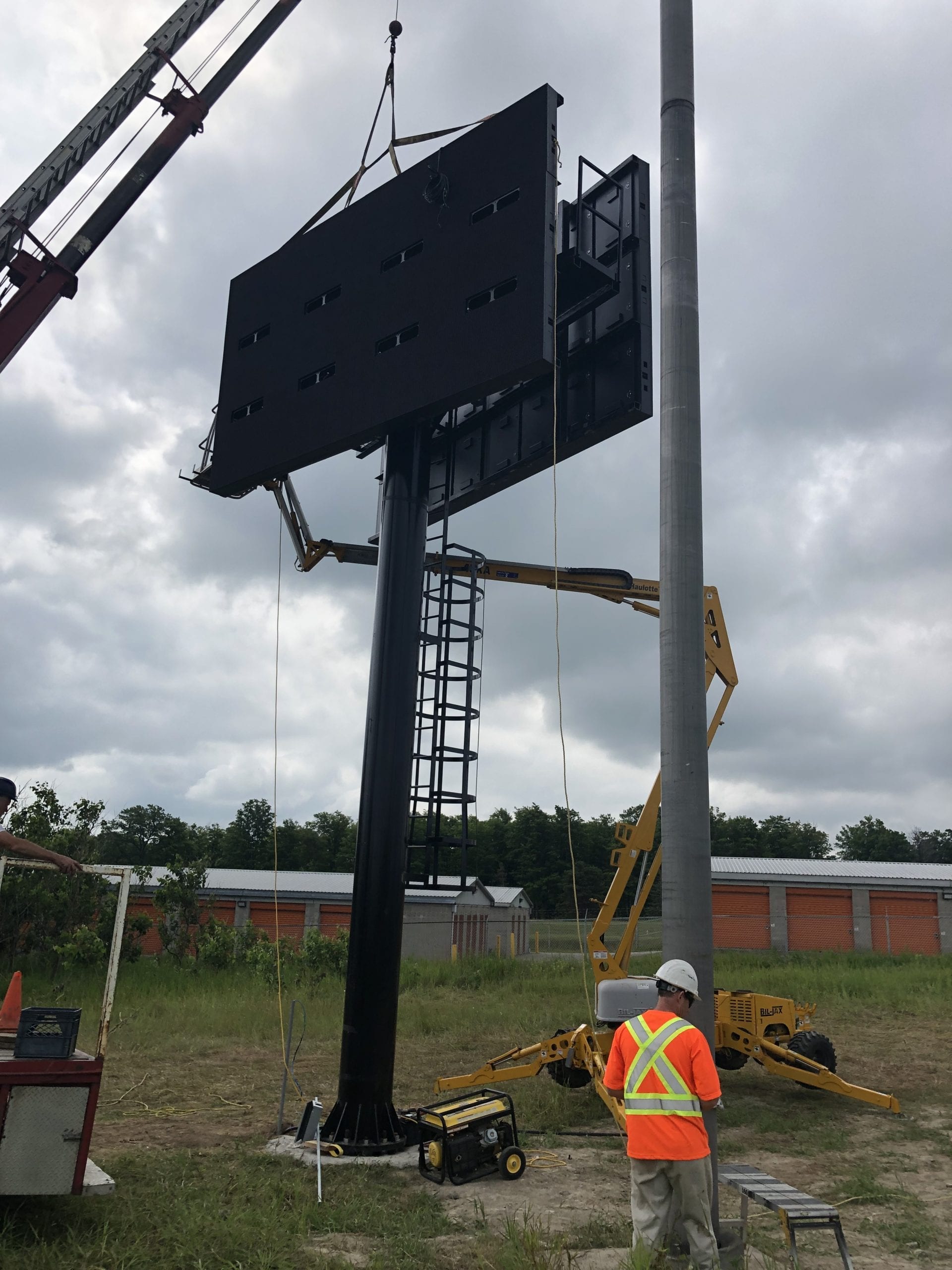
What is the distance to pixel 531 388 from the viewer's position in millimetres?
11984

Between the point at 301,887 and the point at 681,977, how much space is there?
36.6 m

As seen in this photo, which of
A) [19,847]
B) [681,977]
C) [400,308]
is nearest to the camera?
[681,977]

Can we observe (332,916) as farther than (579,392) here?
Yes

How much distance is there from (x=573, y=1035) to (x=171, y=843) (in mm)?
89202

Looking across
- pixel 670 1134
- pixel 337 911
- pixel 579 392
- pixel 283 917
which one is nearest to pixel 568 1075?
pixel 670 1134

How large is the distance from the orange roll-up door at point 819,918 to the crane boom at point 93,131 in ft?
114

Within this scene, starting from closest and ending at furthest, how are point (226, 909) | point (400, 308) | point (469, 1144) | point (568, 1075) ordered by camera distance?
point (469, 1144)
point (400, 308)
point (568, 1075)
point (226, 909)

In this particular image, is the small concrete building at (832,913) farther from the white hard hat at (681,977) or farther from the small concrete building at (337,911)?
the white hard hat at (681,977)

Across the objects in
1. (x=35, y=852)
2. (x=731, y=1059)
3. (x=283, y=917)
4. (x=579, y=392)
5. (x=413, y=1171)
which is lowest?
(x=413, y=1171)

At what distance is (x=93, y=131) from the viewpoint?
1855 centimetres

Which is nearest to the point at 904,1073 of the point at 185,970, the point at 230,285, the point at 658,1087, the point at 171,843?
the point at 658,1087

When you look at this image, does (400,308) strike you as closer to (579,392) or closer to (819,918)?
(579,392)

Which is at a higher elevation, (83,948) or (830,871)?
(830,871)

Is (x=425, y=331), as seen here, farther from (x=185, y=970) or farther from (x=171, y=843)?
(x=171, y=843)
